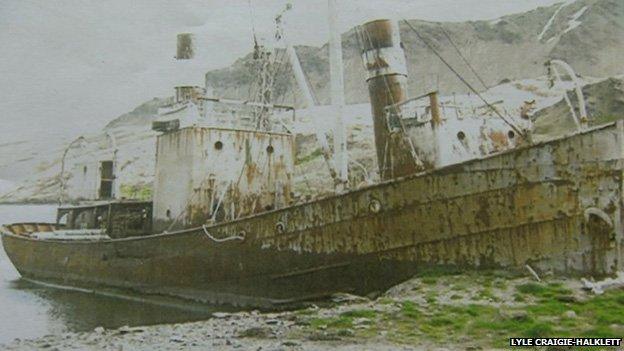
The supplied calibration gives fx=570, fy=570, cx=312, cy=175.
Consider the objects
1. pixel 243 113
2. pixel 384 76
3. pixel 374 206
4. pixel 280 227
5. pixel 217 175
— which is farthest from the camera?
pixel 243 113

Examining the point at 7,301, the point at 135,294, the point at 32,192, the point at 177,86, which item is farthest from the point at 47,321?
the point at 32,192

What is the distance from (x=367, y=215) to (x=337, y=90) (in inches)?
147

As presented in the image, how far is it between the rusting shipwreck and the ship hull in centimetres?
2

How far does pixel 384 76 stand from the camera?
14.8m

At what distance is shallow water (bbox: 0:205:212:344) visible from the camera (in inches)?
549

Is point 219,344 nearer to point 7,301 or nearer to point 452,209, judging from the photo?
point 452,209

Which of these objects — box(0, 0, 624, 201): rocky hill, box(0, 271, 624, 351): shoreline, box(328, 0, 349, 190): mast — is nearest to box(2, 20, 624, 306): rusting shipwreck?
box(0, 271, 624, 351): shoreline

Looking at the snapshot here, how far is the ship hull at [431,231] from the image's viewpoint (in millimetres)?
9914

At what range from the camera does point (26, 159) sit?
2341cm

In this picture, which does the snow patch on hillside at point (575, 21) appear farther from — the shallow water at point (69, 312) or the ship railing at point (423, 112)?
the shallow water at point (69, 312)

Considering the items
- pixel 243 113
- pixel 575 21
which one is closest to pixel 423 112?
pixel 243 113

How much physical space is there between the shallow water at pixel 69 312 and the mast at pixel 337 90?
511 centimetres

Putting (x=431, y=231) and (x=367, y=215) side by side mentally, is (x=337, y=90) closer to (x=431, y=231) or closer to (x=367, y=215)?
(x=367, y=215)

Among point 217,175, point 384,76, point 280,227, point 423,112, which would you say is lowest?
point 280,227
